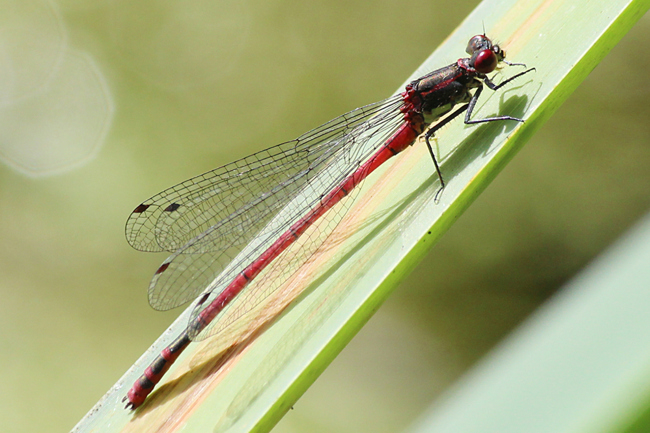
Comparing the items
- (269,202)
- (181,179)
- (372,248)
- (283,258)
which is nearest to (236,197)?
(269,202)

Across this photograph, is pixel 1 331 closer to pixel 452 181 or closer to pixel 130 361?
pixel 130 361

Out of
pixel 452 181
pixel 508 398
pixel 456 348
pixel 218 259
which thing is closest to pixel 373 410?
pixel 456 348

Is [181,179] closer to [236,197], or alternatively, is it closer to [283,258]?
[236,197]

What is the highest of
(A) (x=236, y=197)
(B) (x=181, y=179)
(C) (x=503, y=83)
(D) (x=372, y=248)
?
(B) (x=181, y=179)

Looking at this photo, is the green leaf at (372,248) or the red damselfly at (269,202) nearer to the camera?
the green leaf at (372,248)

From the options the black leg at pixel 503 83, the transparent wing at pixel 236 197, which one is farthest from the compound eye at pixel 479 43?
the transparent wing at pixel 236 197

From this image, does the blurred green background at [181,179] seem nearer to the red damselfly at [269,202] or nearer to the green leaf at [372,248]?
the red damselfly at [269,202]
